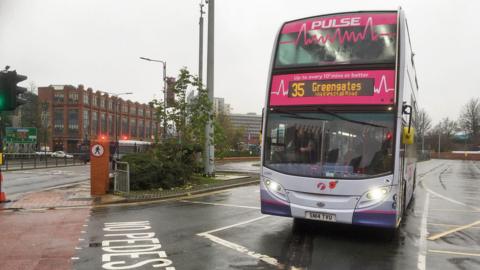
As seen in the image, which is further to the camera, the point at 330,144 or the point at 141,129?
the point at 141,129

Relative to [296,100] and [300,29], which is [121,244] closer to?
[296,100]

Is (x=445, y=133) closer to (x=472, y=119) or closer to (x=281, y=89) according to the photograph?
(x=472, y=119)

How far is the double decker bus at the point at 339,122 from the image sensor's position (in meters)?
8.09

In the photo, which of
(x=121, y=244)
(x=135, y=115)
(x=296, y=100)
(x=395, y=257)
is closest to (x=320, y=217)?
(x=395, y=257)

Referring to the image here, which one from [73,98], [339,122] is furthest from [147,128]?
[339,122]

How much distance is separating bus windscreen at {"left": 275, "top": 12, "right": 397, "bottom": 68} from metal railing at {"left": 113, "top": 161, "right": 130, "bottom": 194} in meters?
8.13

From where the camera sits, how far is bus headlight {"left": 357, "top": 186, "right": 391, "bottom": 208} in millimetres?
7973

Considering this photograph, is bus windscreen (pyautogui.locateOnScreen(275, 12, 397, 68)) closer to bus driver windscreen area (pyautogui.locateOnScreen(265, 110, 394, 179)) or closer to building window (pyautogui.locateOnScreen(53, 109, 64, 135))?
bus driver windscreen area (pyautogui.locateOnScreen(265, 110, 394, 179))

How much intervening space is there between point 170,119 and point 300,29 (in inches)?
460

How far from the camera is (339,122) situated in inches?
332

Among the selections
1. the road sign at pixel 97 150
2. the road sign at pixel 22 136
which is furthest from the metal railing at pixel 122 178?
the road sign at pixel 22 136

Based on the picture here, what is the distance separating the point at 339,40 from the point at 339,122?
1677 millimetres

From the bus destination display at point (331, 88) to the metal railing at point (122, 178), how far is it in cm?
816

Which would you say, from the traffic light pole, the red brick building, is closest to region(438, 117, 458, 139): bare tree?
the red brick building
